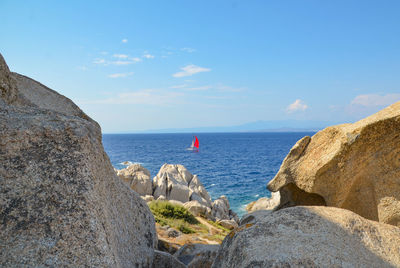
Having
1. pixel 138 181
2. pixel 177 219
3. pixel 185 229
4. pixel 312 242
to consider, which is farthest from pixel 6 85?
pixel 138 181

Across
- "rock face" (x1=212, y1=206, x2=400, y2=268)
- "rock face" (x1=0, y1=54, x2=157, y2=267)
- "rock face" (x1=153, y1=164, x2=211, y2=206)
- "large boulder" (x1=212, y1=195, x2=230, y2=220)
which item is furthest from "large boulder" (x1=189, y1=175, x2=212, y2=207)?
"rock face" (x1=0, y1=54, x2=157, y2=267)

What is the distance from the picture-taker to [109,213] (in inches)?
191

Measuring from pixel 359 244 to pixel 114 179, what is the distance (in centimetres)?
425

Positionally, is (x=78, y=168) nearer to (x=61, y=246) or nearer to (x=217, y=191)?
(x=61, y=246)

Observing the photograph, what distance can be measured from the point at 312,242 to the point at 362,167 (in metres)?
4.41

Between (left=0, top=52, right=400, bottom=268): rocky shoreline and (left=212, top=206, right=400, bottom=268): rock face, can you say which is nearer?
(left=0, top=52, right=400, bottom=268): rocky shoreline

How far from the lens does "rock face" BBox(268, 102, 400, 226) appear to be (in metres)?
7.91

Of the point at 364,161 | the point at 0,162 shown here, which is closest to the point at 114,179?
the point at 0,162

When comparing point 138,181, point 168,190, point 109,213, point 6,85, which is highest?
point 6,85

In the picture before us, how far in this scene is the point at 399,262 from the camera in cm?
504

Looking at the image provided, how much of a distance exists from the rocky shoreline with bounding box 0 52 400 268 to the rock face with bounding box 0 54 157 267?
1cm

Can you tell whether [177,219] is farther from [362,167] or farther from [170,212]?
[362,167]

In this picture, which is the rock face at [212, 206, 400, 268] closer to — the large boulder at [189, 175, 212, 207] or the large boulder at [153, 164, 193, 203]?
the large boulder at [189, 175, 212, 207]

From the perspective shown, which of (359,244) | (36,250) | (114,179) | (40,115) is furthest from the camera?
(114,179)
